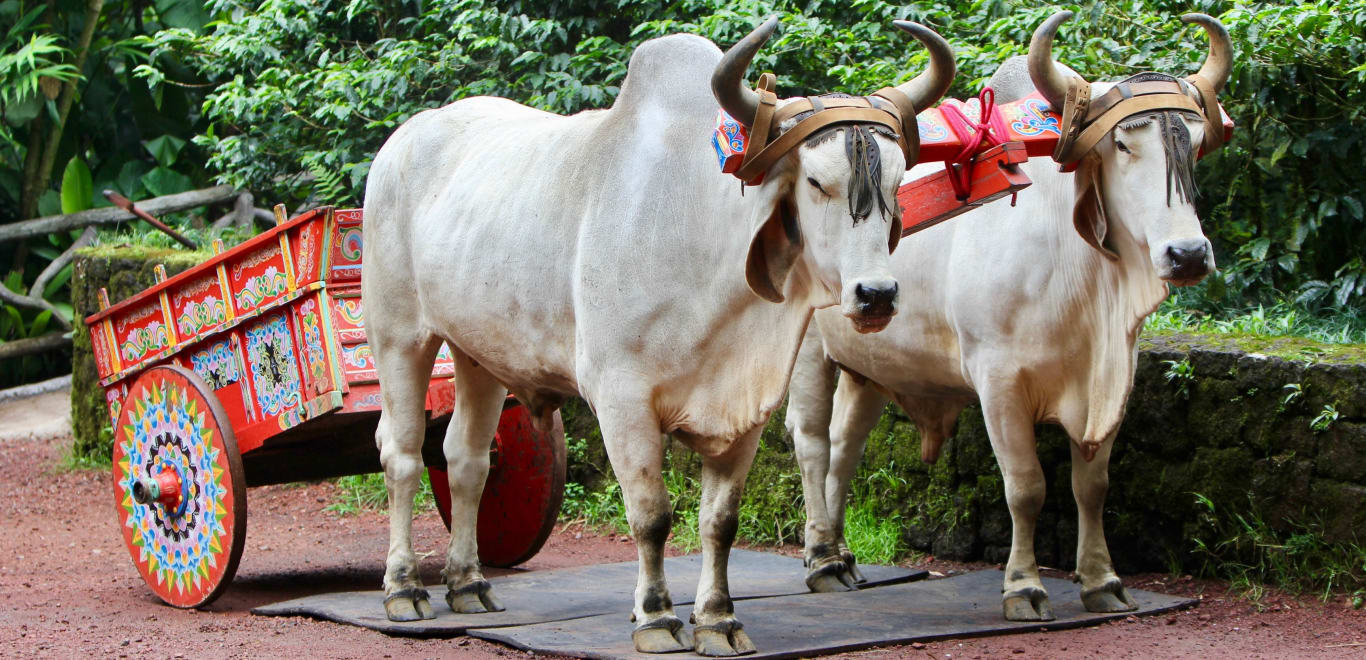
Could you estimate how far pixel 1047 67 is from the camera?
4.34 meters

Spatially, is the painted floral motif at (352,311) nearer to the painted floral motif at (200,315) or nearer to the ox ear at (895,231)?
the painted floral motif at (200,315)

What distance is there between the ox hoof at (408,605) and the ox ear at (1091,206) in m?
2.50

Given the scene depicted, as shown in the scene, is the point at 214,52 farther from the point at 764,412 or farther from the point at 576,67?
the point at 764,412

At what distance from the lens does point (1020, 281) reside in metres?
4.56

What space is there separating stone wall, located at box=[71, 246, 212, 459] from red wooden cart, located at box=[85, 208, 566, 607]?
3.59 m

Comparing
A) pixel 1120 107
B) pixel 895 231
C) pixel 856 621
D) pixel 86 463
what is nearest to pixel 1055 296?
pixel 1120 107

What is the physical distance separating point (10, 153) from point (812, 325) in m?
10.4

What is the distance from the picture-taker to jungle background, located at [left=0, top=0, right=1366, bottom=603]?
6336 millimetres

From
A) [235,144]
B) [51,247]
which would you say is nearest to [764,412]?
[235,144]

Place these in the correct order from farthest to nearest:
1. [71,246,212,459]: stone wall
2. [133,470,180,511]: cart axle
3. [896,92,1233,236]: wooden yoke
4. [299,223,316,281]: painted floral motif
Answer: [71,246,212,459]: stone wall
[133,470,180,511]: cart axle
[299,223,316,281]: painted floral motif
[896,92,1233,236]: wooden yoke

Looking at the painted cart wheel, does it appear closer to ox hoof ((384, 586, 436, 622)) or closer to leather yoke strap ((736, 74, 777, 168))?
ox hoof ((384, 586, 436, 622))

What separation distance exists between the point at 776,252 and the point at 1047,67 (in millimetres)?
1068

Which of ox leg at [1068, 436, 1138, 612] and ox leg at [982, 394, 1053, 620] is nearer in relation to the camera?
ox leg at [982, 394, 1053, 620]

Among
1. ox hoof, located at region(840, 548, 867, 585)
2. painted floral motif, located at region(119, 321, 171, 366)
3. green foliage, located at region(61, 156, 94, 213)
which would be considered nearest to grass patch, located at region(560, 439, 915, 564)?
ox hoof, located at region(840, 548, 867, 585)
